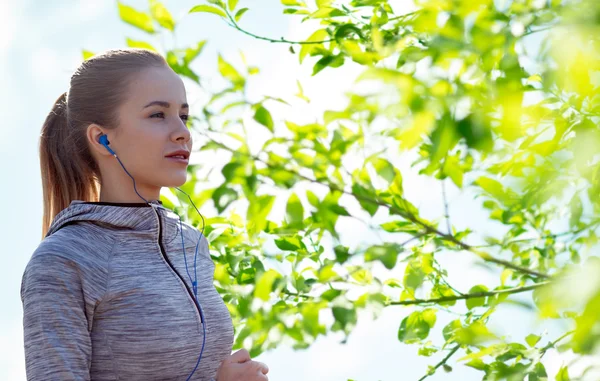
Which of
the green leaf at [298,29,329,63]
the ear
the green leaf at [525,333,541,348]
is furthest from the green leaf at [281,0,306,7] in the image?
the green leaf at [525,333,541,348]

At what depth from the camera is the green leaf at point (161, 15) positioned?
1136mm

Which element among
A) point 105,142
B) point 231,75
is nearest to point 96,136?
point 105,142

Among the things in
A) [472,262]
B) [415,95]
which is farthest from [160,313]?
[415,95]

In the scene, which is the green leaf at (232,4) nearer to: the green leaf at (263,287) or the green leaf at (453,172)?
the green leaf at (453,172)

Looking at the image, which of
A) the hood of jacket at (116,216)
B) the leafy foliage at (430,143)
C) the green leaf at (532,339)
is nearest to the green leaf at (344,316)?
the leafy foliage at (430,143)

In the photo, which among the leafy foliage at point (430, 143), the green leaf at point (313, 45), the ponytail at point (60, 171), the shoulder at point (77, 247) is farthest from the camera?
the ponytail at point (60, 171)

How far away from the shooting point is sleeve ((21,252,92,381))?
1.48m

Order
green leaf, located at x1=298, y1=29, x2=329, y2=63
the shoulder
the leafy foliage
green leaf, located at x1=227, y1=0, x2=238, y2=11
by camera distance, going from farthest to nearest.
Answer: green leaf, located at x1=298, y1=29, x2=329, y2=63, the shoulder, green leaf, located at x1=227, y1=0, x2=238, y2=11, the leafy foliage

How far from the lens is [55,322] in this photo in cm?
149

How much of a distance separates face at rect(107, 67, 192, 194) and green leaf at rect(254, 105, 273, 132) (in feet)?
2.51

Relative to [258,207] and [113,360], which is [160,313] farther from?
[258,207]

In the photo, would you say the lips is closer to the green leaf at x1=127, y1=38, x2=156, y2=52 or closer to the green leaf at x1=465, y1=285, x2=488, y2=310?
the green leaf at x1=127, y1=38, x2=156, y2=52

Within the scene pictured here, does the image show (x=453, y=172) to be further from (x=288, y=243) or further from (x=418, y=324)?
(x=418, y=324)

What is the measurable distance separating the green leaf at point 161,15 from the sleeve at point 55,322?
67cm
